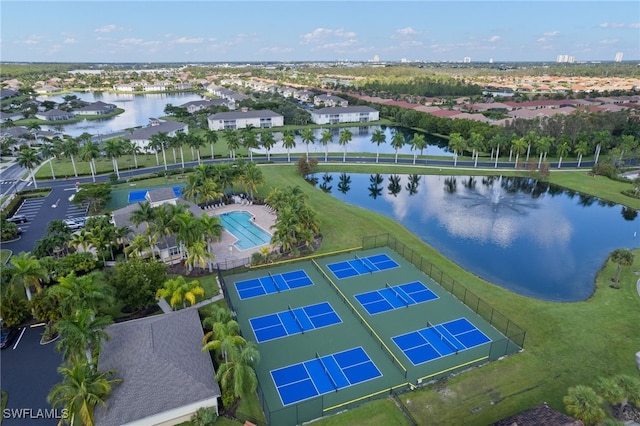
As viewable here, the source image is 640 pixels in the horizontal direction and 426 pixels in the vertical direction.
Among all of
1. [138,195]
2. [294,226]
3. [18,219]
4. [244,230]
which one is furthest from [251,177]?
[18,219]

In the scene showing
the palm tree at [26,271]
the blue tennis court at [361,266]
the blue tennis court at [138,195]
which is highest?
the palm tree at [26,271]

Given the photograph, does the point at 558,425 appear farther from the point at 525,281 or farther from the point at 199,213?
the point at 199,213

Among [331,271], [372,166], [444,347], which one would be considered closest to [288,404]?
[444,347]

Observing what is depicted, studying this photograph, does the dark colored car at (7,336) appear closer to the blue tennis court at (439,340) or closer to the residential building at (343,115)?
the blue tennis court at (439,340)

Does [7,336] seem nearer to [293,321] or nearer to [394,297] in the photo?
[293,321]

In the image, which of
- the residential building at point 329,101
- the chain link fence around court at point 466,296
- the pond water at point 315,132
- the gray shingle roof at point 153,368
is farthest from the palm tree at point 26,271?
the residential building at point 329,101
